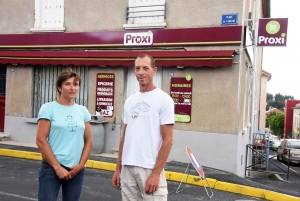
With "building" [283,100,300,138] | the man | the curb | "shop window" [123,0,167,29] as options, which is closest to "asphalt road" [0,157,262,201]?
the curb

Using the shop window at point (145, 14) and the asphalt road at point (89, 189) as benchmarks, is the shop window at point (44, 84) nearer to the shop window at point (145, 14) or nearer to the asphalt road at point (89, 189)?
the shop window at point (145, 14)

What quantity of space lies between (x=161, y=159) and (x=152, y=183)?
21cm

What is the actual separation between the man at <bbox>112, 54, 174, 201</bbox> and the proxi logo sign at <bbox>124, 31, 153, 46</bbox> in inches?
269

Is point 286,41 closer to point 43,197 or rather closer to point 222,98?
point 222,98

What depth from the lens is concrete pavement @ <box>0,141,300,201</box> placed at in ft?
21.7

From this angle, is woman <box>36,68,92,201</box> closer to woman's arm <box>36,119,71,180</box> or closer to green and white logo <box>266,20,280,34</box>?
woman's arm <box>36,119,71,180</box>

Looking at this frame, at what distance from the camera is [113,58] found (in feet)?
32.3

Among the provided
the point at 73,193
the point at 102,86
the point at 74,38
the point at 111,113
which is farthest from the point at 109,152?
the point at 73,193

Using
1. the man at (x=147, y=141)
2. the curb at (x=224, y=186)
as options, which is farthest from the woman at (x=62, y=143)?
the curb at (x=224, y=186)

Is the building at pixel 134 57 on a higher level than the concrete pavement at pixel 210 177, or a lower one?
higher

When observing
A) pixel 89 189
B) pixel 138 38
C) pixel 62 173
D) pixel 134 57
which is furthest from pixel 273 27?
pixel 62 173

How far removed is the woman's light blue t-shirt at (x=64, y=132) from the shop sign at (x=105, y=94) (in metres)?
6.92

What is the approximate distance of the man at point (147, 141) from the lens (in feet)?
9.73

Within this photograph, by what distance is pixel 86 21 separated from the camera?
35.0ft
